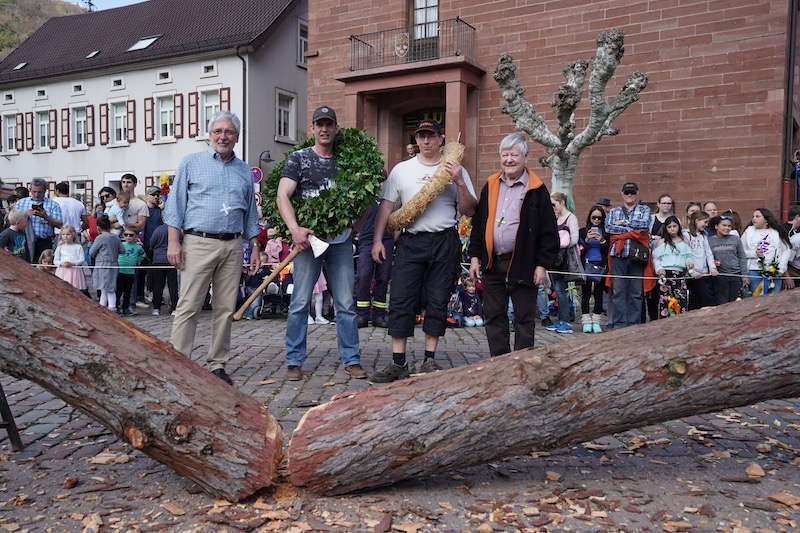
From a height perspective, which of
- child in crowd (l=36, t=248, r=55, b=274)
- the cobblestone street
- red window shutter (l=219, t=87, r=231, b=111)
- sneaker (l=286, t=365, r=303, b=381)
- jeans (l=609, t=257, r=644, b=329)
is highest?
red window shutter (l=219, t=87, r=231, b=111)

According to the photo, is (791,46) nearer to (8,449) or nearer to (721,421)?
(721,421)

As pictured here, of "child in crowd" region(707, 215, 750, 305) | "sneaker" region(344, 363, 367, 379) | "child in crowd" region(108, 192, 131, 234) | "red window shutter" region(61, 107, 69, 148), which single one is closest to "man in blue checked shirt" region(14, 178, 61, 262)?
"child in crowd" region(108, 192, 131, 234)

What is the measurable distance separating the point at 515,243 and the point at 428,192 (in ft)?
2.57

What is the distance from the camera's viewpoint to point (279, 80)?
2897 cm

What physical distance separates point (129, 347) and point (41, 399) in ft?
7.95

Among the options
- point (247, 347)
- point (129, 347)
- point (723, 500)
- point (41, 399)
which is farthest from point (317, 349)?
point (723, 500)

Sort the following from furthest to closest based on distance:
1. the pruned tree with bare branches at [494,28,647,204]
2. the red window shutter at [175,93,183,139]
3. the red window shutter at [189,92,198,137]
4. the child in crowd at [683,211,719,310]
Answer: the red window shutter at [175,93,183,139] < the red window shutter at [189,92,198,137] < the pruned tree with bare branches at [494,28,647,204] < the child in crowd at [683,211,719,310]

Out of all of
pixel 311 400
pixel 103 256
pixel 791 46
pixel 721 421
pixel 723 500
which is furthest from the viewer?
pixel 791 46

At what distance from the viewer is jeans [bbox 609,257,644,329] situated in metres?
8.95

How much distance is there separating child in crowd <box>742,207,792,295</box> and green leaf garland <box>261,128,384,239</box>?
260 inches

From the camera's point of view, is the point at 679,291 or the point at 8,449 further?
the point at 679,291

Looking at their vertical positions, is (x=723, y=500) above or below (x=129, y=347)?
below

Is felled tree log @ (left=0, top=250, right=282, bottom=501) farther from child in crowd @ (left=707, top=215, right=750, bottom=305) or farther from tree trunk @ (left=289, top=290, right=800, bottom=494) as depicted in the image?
child in crowd @ (left=707, top=215, right=750, bottom=305)

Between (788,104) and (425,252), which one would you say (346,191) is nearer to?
(425,252)
